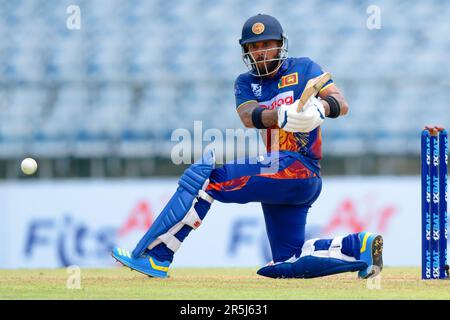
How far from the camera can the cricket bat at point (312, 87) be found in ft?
17.3

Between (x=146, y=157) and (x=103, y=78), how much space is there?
205cm

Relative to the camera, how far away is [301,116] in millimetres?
5211

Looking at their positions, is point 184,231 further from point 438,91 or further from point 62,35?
point 62,35

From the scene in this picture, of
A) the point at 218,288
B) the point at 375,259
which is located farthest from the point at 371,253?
the point at 218,288

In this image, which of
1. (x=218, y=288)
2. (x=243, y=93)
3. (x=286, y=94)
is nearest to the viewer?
(x=218, y=288)

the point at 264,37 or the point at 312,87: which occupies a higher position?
the point at 264,37

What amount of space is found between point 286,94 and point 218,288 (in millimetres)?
1265

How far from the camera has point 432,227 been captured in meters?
5.48

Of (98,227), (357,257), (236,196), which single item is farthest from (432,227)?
(98,227)

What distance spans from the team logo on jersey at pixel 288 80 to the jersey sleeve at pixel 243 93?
0.18m
